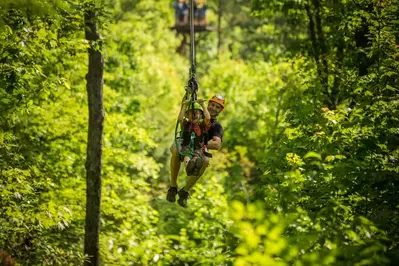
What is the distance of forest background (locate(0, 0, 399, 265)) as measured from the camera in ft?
19.0

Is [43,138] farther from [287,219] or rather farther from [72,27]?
[287,219]

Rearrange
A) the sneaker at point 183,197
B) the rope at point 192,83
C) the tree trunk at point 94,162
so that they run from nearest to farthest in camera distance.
Answer: 1. the rope at point 192,83
2. the sneaker at point 183,197
3. the tree trunk at point 94,162

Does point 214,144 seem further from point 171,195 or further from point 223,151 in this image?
point 223,151

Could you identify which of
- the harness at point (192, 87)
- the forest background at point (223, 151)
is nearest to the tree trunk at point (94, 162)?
the forest background at point (223, 151)

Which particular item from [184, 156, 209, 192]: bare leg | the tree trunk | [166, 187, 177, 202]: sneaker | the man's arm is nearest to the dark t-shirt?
the man's arm

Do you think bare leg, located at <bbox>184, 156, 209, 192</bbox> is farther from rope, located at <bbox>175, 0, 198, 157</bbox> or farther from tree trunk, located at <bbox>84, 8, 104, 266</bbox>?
tree trunk, located at <bbox>84, 8, 104, 266</bbox>

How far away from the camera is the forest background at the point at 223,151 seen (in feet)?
19.0

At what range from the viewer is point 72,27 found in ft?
34.1

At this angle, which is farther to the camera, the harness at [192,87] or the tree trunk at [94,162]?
the tree trunk at [94,162]

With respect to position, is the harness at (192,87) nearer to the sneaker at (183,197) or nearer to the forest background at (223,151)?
the sneaker at (183,197)

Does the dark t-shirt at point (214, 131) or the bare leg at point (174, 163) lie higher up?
the dark t-shirt at point (214, 131)

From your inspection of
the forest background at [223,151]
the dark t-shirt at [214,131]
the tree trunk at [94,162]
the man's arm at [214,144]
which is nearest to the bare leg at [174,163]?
the man's arm at [214,144]

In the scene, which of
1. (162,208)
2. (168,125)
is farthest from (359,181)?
(168,125)

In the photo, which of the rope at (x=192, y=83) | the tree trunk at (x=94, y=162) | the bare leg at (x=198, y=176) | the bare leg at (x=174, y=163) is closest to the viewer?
the rope at (x=192, y=83)
